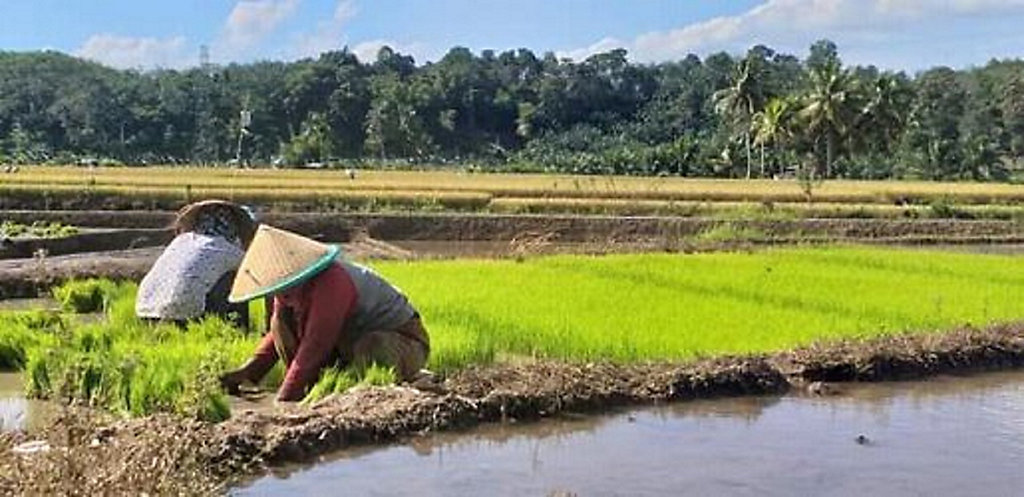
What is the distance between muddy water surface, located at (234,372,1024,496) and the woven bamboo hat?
314 centimetres

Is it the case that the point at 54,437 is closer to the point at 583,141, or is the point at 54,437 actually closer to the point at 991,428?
the point at 991,428

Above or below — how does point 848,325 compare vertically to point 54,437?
below

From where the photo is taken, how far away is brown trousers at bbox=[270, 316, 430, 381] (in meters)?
Answer: 7.13

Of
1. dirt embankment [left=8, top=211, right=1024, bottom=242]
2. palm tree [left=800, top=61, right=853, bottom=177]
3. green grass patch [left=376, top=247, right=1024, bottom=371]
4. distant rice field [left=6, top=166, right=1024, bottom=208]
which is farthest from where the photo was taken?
palm tree [left=800, top=61, right=853, bottom=177]

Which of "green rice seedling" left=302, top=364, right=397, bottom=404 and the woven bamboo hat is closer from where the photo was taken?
"green rice seedling" left=302, top=364, right=397, bottom=404

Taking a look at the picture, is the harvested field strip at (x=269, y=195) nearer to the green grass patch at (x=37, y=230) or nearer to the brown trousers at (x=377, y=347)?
the green grass patch at (x=37, y=230)

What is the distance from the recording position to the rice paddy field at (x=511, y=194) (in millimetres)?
28797

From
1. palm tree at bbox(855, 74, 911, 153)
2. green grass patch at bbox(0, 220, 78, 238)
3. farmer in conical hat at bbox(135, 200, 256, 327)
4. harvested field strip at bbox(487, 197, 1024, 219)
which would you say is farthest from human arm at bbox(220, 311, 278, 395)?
palm tree at bbox(855, 74, 911, 153)

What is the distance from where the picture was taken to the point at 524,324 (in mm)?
10289

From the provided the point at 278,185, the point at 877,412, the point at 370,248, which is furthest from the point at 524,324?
the point at 278,185

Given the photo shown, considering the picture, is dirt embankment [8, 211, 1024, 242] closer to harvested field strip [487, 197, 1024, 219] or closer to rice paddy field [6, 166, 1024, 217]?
harvested field strip [487, 197, 1024, 219]

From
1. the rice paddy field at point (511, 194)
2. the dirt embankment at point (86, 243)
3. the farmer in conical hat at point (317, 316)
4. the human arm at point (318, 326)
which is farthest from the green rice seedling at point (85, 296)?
the rice paddy field at point (511, 194)

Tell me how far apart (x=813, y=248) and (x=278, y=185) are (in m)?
16.2

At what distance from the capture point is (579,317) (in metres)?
11.0
